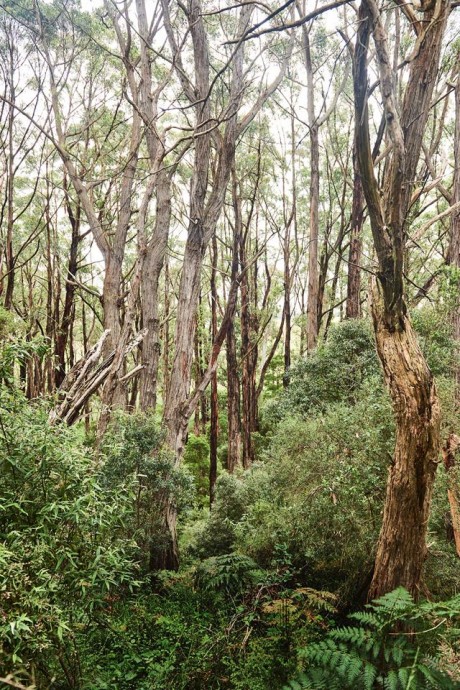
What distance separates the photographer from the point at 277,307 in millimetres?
23766

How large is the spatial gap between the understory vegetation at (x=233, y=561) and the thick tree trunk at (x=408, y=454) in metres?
0.44

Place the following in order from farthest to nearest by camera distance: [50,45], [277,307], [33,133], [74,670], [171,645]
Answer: [277,307], [33,133], [50,45], [171,645], [74,670]

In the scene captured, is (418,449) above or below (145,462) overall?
above

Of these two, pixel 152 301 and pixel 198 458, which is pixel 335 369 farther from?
pixel 198 458

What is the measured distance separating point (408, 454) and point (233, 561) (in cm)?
390

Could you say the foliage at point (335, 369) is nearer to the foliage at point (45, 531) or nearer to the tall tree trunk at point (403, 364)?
the tall tree trunk at point (403, 364)

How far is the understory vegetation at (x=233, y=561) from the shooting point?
324 centimetres

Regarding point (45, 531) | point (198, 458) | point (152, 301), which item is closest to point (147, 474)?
point (152, 301)

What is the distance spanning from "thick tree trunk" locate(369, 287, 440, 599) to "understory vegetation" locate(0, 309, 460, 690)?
442 mm

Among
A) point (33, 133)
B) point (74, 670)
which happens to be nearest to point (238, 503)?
point (74, 670)

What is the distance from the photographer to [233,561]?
7270 mm

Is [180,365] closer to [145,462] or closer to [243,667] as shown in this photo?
[145,462]

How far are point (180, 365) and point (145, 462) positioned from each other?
1999 millimetres

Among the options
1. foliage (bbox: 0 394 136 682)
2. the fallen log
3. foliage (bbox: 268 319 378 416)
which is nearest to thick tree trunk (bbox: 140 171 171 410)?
foliage (bbox: 268 319 378 416)
